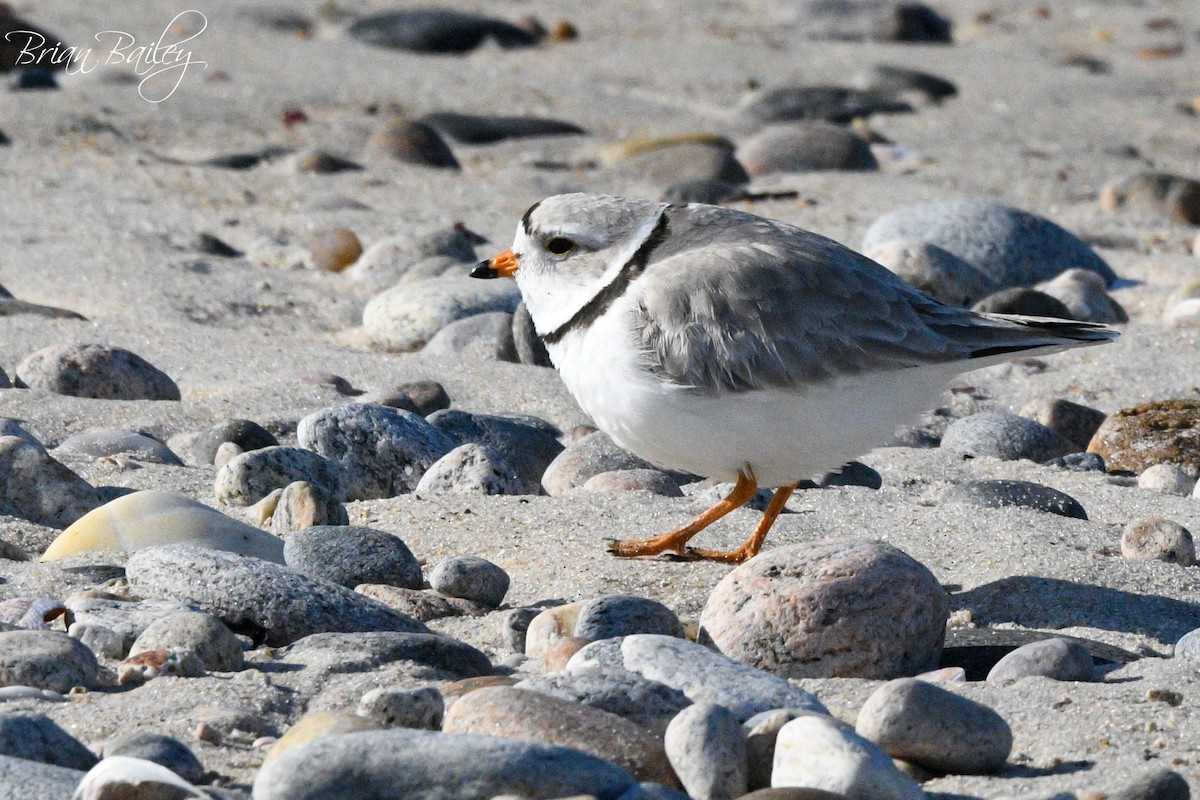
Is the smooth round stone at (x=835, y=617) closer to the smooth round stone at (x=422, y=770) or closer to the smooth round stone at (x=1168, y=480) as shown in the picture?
the smooth round stone at (x=422, y=770)

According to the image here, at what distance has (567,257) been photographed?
4465 mm

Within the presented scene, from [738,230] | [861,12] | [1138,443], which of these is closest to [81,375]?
[738,230]

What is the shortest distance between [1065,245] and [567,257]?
14.0ft

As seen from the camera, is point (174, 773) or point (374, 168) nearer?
point (174, 773)

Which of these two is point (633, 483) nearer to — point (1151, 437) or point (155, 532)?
point (155, 532)

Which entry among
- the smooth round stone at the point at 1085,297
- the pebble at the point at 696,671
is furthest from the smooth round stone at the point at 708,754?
the smooth round stone at the point at 1085,297

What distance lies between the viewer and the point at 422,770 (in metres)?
2.64

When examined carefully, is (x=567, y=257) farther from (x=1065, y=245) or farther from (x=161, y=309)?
(x=1065, y=245)

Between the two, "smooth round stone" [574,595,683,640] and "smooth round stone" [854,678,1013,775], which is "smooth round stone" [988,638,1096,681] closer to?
"smooth round stone" [854,678,1013,775]

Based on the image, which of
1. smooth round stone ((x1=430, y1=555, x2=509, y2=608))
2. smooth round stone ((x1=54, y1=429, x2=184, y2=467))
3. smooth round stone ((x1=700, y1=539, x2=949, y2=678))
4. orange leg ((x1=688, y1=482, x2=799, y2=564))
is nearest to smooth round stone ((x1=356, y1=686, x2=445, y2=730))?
smooth round stone ((x1=700, y1=539, x2=949, y2=678))

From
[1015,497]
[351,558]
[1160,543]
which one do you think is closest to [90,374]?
[351,558]

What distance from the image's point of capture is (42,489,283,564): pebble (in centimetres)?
413

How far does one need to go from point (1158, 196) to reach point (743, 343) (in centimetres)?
605

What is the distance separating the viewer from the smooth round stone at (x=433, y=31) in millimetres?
12570
